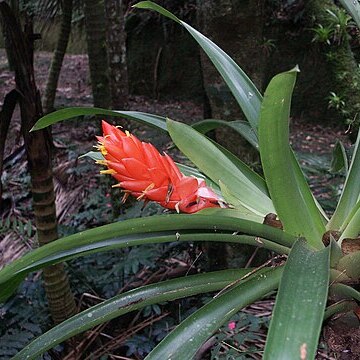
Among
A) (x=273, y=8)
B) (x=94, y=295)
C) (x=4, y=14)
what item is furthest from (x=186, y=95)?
(x=4, y=14)

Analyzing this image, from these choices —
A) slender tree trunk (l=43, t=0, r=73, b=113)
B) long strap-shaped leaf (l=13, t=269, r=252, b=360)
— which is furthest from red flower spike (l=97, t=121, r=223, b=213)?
slender tree trunk (l=43, t=0, r=73, b=113)

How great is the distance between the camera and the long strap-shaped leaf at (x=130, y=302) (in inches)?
26.5

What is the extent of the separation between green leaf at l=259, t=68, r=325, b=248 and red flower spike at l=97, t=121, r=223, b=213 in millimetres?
135

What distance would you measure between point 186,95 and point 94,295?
2.93 meters

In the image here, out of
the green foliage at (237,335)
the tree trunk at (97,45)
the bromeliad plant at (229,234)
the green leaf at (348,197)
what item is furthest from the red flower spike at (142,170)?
the tree trunk at (97,45)

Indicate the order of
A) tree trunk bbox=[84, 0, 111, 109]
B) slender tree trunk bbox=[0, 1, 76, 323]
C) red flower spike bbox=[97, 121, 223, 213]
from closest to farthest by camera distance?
red flower spike bbox=[97, 121, 223, 213]
slender tree trunk bbox=[0, 1, 76, 323]
tree trunk bbox=[84, 0, 111, 109]

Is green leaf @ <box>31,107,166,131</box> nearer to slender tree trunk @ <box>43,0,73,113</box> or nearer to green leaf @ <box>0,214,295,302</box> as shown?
green leaf @ <box>0,214,295,302</box>

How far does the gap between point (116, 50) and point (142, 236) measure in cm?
130

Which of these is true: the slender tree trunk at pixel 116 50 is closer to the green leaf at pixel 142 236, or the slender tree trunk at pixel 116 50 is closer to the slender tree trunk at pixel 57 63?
the green leaf at pixel 142 236

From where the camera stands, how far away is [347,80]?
6.40 ft

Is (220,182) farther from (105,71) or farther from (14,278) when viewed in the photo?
(105,71)

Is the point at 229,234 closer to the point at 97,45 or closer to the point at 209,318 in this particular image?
the point at 209,318

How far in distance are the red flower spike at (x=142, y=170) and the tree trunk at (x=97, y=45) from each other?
6.24 feet

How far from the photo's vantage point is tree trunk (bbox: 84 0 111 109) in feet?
7.89
